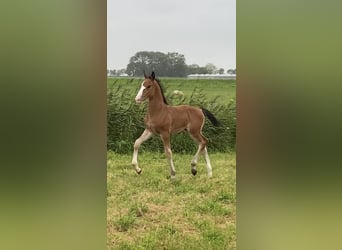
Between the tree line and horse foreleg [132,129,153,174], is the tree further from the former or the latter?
horse foreleg [132,129,153,174]

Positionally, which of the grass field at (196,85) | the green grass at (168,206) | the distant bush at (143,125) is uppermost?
the grass field at (196,85)

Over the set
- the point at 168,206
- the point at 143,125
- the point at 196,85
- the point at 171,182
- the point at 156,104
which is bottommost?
the point at 168,206

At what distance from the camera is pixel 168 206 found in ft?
7.47

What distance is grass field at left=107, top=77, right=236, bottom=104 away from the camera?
224cm

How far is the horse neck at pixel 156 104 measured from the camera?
2.32 metres

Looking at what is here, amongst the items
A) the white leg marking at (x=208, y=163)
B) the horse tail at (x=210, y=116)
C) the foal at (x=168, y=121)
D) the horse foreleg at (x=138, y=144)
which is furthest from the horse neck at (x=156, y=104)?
the white leg marking at (x=208, y=163)

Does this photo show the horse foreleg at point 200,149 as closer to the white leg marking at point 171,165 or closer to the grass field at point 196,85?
the white leg marking at point 171,165

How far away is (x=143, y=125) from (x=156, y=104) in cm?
13

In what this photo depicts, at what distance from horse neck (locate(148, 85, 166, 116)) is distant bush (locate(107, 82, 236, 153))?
0.10ft

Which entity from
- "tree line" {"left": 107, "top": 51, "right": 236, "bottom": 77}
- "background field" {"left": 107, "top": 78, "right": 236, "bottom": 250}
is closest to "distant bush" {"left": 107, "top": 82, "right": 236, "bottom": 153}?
"background field" {"left": 107, "top": 78, "right": 236, "bottom": 250}

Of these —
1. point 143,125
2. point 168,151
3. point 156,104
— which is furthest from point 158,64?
point 168,151

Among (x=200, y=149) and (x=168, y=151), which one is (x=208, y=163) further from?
(x=168, y=151)
